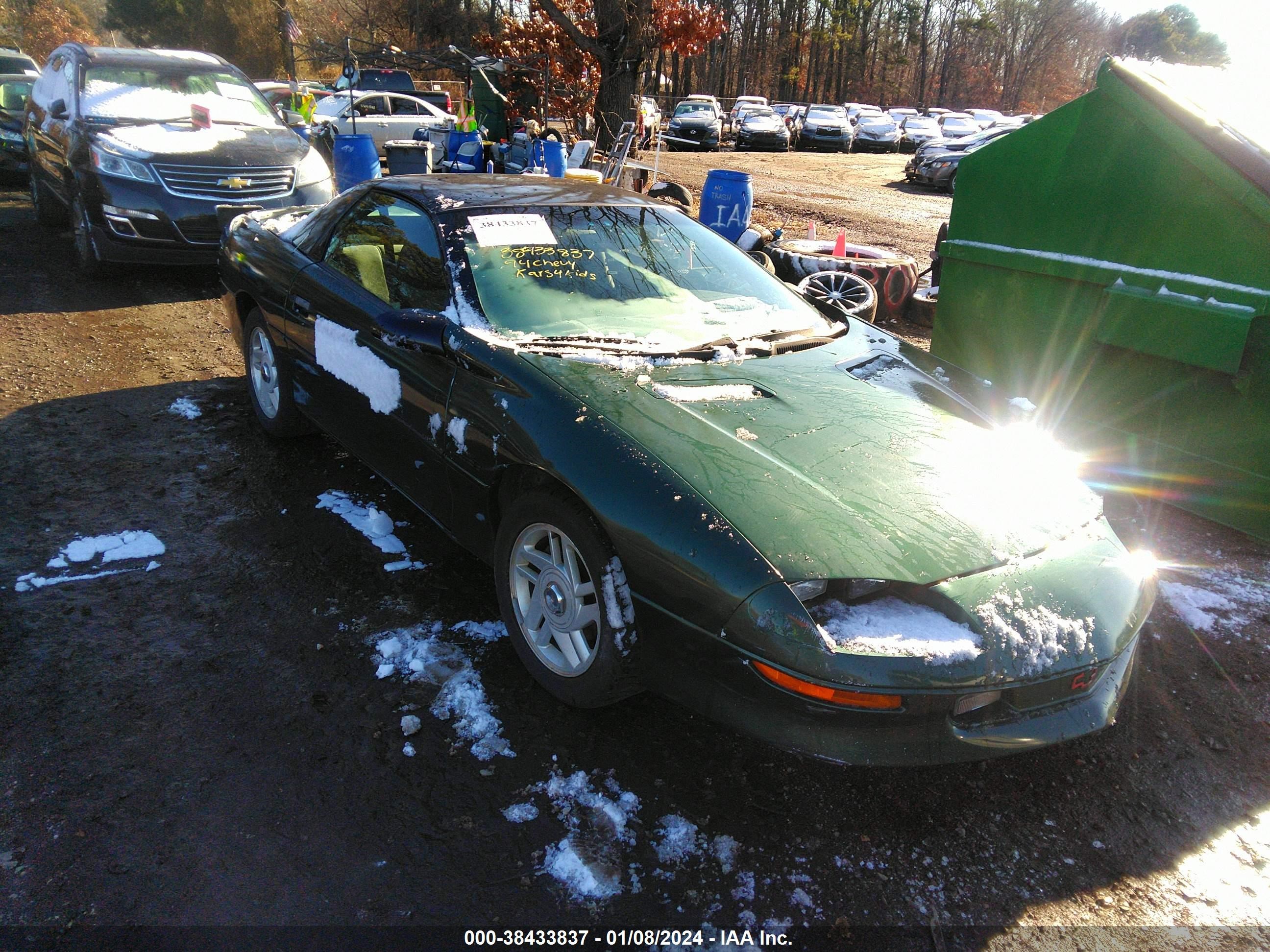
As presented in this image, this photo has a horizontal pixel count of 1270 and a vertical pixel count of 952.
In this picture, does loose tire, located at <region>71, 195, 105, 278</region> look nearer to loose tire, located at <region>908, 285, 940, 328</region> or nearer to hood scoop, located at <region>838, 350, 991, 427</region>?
hood scoop, located at <region>838, 350, 991, 427</region>

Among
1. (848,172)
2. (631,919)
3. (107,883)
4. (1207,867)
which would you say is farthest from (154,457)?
(848,172)

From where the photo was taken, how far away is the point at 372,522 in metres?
3.67

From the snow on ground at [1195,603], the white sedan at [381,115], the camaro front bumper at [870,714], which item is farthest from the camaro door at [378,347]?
the white sedan at [381,115]

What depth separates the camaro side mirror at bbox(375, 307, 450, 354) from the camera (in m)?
2.84

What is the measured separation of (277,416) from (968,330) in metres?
4.15

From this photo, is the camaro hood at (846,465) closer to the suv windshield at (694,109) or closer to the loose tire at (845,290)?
the loose tire at (845,290)

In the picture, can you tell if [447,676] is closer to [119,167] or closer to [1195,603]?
[1195,603]

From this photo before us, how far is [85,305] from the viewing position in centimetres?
662

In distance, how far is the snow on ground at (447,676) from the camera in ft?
8.16

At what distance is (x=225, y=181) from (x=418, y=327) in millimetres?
5073

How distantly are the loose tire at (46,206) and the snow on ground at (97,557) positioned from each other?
700 cm

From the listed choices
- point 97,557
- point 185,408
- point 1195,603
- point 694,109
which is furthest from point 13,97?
point 694,109

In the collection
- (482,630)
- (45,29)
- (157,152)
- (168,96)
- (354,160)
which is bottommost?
(482,630)

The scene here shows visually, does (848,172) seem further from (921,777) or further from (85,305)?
A: (921,777)
